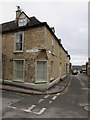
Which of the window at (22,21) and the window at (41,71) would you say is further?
the window at (22,21)

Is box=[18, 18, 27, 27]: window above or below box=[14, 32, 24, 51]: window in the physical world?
above

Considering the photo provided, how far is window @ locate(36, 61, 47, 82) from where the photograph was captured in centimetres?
1221

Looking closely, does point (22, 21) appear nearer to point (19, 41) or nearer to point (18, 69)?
point (19, 41)

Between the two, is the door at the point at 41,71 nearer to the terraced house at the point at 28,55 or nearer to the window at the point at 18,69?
the terraced house at the point at 28,55

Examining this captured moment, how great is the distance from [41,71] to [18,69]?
252cm

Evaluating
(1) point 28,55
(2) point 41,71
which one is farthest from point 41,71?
(1) point 28,55

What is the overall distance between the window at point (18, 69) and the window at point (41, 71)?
1.75 meters

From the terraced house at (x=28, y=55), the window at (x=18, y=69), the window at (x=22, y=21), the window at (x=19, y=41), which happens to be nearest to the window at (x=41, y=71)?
the terraced house at (x=28, y=55)

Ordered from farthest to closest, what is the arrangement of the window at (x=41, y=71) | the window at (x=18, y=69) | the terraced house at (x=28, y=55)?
the window at (x=18, y=69), the window at (x=41, y=71), the terraced house at (x=28, y=55)

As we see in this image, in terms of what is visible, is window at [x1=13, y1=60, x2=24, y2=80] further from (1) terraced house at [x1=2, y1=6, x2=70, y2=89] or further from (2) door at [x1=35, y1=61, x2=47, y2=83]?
(2) door at [x1=35, y1=61, x2=47, y2=83]

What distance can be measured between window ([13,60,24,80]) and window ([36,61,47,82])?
1747mm

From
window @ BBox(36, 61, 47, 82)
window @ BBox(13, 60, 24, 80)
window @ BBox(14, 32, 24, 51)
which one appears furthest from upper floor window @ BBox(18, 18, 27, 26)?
window @ BBox(36, 61, 47, 82)

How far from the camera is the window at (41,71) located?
1221 centimetres

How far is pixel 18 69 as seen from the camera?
13.3 m
